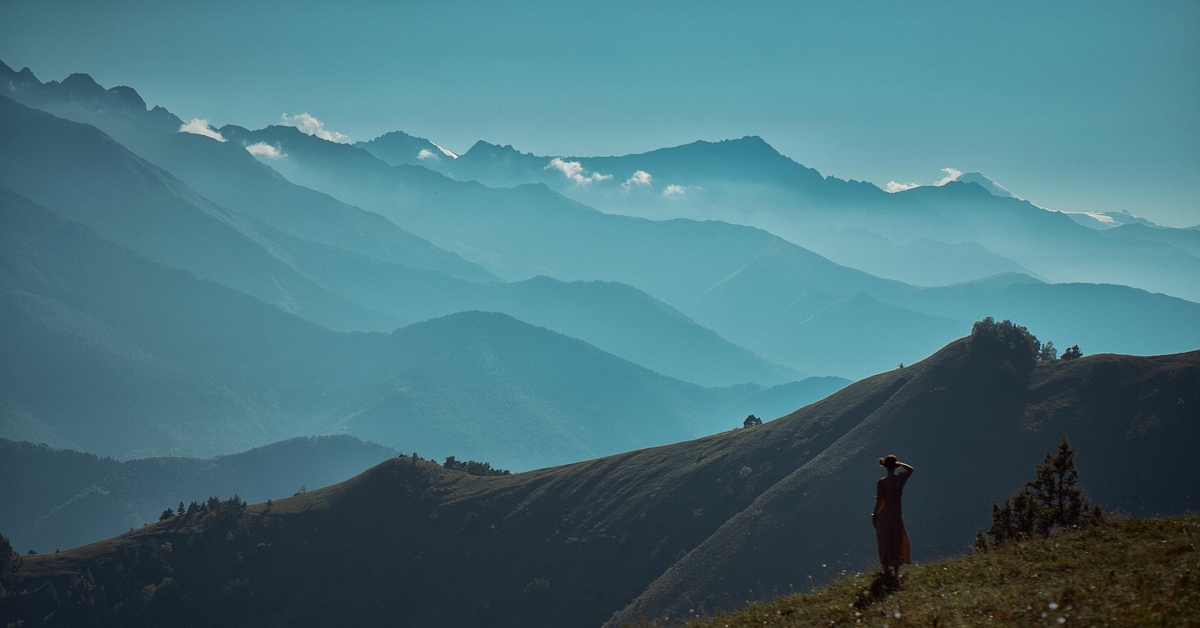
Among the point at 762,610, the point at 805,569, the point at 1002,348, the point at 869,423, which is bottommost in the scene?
the point at 805,569

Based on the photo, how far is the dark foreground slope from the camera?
71500 mm

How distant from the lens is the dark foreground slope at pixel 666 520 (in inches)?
2815

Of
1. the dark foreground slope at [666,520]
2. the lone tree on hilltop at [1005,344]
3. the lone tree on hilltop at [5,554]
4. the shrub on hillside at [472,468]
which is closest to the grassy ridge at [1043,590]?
the dark foreground slope at [666,520]

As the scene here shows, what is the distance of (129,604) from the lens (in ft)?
274

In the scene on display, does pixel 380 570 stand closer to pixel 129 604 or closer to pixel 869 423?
pixel 129 604

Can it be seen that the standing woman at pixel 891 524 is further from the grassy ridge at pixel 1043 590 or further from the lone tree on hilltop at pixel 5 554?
the lone tree on hilltop at pixel 5 554

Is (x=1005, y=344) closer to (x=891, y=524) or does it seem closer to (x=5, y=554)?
(x=891, y=524)

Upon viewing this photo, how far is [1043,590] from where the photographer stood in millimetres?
14312

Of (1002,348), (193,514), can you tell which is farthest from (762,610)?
(193,514)

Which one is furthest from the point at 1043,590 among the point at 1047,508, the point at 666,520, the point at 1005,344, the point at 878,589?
the point at 1005,344

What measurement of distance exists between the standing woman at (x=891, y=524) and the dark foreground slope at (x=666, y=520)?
171 feet

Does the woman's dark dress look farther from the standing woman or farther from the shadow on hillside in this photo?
the shadow on hillside

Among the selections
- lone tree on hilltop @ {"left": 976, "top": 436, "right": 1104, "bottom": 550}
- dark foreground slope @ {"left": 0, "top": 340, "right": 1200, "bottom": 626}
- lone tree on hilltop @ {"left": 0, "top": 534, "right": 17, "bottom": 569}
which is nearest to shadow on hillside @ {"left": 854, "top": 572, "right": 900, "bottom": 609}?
lone tree on hilltop @ {"left": 976, "top": 436, "right": 1104, "bottom": 550}

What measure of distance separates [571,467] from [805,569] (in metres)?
43.5
